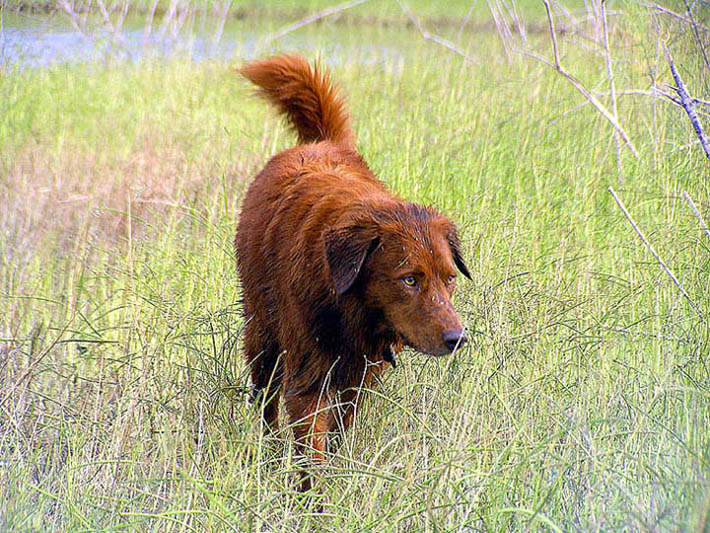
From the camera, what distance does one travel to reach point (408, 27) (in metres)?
12.0

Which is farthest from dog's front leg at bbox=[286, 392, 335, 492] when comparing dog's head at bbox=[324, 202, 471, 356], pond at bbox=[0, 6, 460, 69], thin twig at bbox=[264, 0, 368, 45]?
pond at bbox=[0, 6, 460, 69]

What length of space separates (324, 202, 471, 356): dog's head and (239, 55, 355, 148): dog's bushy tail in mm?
1064

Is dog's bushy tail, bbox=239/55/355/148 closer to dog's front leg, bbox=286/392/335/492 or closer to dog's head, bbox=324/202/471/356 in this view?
dog's head, bbox=324/202/471/356

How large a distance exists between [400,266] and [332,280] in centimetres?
23

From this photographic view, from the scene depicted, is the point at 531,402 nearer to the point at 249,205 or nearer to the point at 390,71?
the point at 249,205

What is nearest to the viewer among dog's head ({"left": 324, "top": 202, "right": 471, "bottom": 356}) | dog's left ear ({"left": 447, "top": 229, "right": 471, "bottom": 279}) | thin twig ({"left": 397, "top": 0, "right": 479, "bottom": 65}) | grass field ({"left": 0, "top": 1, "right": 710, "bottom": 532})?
grass field ({"left": 0, "top": 1, "right": 710, "bottom": 532})

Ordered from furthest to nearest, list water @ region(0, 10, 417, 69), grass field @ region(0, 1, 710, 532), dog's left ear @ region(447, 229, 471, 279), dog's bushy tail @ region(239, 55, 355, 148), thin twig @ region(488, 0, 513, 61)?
water @ region(0, 10, 417, 69) → thin twig @ region(488, 0, 513, 61) → dog's bushy tail @ region(239, 55, 355, 148) → dog's left ear @ region(447, 229, 471, 279) → grass field @ region(0, 1, 710, 532)

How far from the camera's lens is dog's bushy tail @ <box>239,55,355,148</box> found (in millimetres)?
3822

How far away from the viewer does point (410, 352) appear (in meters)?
3.42

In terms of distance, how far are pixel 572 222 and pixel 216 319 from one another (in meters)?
1.95

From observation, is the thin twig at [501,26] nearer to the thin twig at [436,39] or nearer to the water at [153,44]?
the thin twig at [436,39]

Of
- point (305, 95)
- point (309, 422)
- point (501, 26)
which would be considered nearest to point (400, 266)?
point (309, 422)

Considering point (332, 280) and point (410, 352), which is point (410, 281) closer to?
point (332, 280)

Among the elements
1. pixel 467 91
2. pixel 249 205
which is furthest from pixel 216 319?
pixel 467 91
